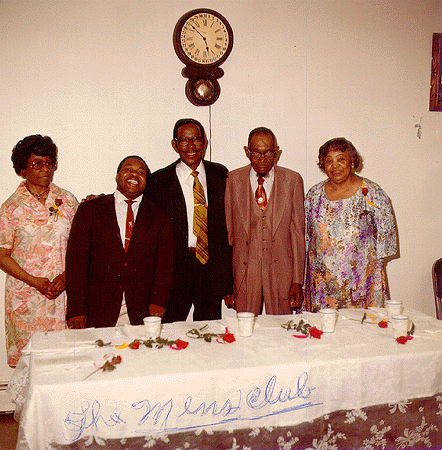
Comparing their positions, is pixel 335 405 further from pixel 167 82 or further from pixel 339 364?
pixel 167 82

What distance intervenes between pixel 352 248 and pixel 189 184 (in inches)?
51.2

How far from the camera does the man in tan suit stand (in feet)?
10.8

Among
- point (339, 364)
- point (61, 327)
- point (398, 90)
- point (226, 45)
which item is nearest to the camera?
point (339, 364)

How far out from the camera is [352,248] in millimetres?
3348

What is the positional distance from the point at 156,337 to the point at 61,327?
1.50 meters

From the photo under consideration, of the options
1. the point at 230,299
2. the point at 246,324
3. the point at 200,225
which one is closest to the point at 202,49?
the point at 200,225

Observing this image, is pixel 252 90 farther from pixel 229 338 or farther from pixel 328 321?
pixel 229 338

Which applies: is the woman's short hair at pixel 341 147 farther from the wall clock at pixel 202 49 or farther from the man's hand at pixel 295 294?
the wall clock at pixel 202 49

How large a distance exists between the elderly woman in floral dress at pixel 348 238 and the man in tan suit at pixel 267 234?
0.61 ft

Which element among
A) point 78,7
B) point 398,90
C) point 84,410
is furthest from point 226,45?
point 84,410

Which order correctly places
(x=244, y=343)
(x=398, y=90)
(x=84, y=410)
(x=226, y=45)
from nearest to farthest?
(x=84, y=410) < (x=244, y=343) < (x=226, y=45) < (x=398, y=90)

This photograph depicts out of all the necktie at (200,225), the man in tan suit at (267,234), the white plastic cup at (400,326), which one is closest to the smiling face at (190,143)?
the necktie at (200,225)

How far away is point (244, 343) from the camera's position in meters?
2.14

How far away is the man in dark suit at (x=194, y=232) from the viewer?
331 cm
